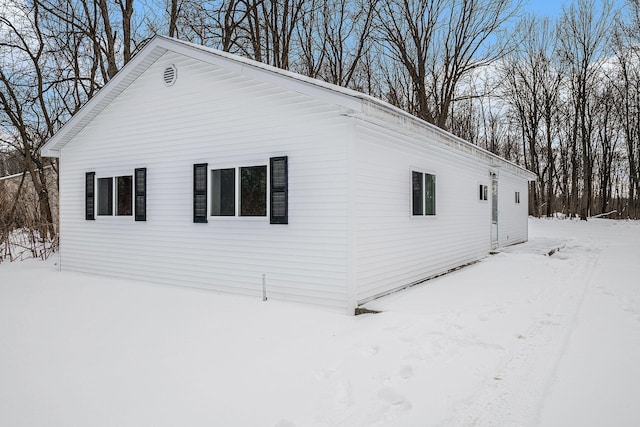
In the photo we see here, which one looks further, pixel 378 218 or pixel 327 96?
pixel 378 218

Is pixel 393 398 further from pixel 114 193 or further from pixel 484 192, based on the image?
pixel 484 192


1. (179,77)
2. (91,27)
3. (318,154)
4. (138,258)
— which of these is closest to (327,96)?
(318,154)

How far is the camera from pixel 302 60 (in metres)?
19.4

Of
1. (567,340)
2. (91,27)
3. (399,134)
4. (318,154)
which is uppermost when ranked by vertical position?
(91,27)

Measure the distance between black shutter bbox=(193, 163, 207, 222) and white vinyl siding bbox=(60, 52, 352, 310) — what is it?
0.12 metres

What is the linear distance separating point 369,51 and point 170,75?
14.5 meters

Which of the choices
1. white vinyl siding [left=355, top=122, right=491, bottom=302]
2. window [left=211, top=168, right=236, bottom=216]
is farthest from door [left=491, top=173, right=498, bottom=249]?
window [left=211, top=168, right=236, bottom=216]

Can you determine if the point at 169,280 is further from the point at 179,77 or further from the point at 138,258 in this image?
the point at 179,77

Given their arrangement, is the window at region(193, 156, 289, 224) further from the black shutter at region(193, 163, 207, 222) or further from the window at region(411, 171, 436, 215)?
the window at region(411, 171, 436, 215)

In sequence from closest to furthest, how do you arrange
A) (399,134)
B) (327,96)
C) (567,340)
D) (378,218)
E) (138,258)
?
(567,340) → (327,96) → (378,218) → (399,134) → (138,258)

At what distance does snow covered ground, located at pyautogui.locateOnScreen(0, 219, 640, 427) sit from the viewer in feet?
9.91

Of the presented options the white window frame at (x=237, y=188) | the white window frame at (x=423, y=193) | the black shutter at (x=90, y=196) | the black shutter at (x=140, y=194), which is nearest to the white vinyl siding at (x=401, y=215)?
the white window frame at (x=423, y=193)

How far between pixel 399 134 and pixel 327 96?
1.83m

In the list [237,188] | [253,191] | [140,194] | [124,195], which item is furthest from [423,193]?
[124,195]
